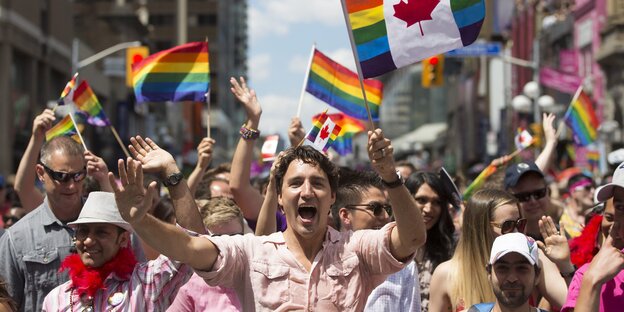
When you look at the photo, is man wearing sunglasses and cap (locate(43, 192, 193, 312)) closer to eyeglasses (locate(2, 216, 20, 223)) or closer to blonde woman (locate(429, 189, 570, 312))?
blonde woman (locate(429, 189, 570, 312))

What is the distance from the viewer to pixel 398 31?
555cm

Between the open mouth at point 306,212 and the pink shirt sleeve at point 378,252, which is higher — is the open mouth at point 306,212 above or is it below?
above

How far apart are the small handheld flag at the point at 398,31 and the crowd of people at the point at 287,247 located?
55 centimetres

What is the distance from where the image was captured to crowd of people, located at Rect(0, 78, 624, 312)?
4.71 m

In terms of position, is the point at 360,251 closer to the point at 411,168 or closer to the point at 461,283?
the point at 461,283

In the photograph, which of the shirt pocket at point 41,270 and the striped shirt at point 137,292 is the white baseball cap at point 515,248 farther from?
the shirt pocket at point 41,270

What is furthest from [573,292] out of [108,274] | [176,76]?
[176,76]

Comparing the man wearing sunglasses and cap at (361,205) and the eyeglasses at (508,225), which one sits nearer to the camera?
the eyeglasses at (508,225)

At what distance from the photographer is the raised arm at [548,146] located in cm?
916

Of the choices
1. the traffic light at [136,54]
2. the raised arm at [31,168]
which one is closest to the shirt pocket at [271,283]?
the raised arm at [31,168]

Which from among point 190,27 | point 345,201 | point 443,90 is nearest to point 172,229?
point 345,201

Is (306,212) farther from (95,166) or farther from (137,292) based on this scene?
(95,166)

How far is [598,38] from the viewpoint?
4425 cm

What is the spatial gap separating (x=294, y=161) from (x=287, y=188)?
0.13 meters
